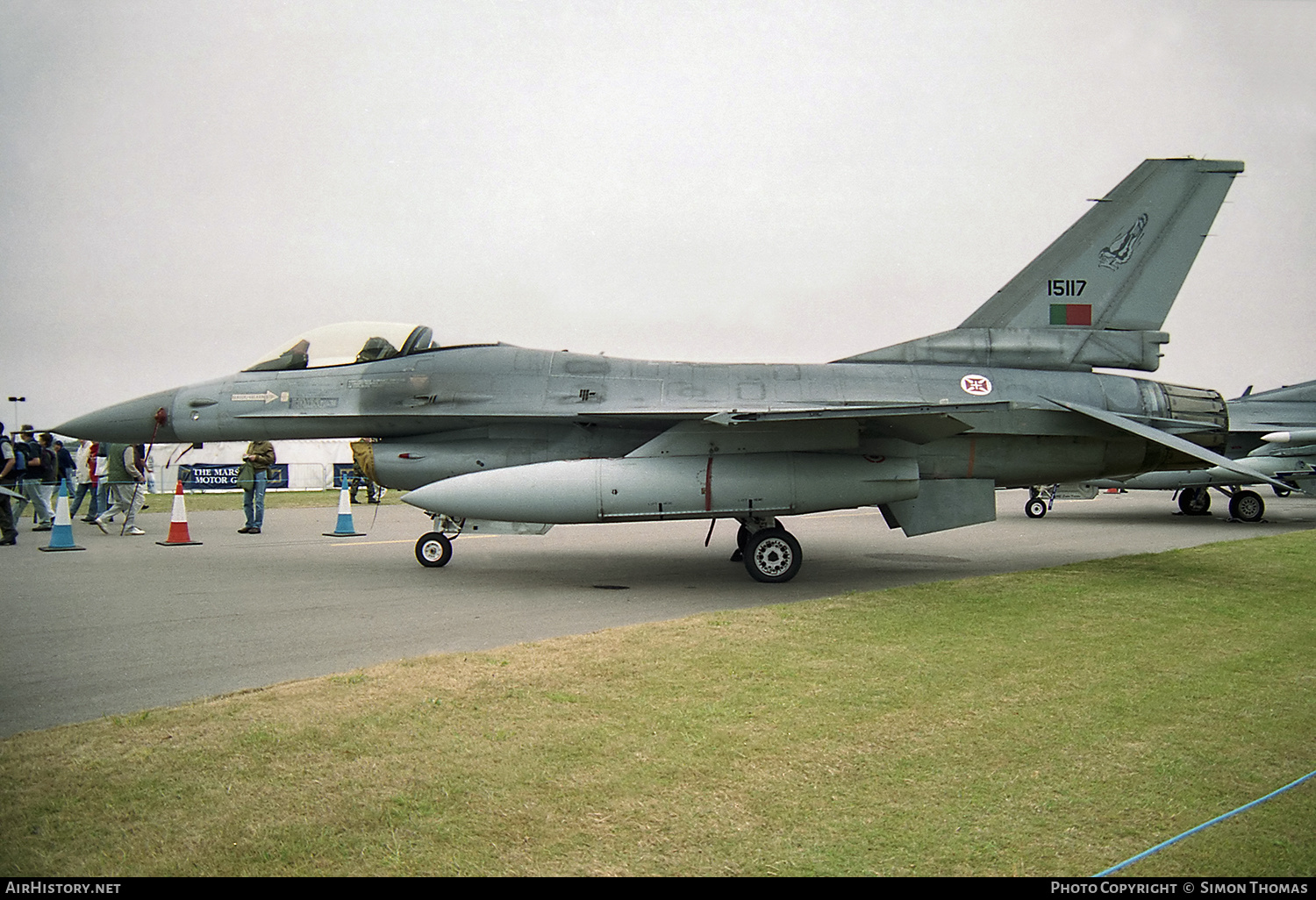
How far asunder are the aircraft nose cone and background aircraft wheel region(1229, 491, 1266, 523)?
18.8 meters

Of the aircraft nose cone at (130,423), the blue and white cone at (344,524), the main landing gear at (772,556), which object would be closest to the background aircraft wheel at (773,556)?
the main landing gear at (772,556)

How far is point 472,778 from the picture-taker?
2.98 m

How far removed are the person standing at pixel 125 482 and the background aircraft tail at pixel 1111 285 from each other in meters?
11.5

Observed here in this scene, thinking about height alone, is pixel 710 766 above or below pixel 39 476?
below

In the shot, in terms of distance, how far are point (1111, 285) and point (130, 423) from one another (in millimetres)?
11395

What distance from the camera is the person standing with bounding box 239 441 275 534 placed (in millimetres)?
13359

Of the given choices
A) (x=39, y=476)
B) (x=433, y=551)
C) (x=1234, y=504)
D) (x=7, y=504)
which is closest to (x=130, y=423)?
(x=433, y=551)

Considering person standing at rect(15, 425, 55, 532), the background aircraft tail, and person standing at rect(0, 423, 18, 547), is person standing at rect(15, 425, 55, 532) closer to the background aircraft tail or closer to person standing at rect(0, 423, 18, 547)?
person standing at rect(0, 423, 18, 547)

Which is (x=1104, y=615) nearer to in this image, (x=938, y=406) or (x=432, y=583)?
(x=938, y=406)

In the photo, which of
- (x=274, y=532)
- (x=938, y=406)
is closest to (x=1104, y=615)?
(x=938, y=406)

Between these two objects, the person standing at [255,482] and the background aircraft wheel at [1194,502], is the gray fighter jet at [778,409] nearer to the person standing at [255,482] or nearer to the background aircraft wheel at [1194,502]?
the person standing at [255,482]

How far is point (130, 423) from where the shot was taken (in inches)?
363

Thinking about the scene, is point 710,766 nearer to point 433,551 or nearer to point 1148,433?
point 433,551

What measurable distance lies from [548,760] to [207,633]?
12.3 feet
